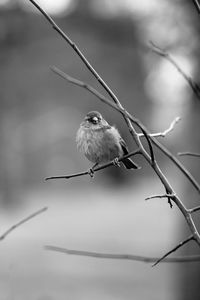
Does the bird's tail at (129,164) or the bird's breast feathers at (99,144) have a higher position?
the bird's breast feathers at (99,144)

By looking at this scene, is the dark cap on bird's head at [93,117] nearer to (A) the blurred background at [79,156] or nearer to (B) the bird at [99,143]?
(B) the bird at [99,143]

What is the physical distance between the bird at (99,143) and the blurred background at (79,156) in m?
0.70

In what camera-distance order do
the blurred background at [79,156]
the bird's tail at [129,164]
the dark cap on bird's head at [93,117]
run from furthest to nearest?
Result: the blurred background at [79,156], the dark cap on bird's head at [93,117], the bird's tail at [129,164]

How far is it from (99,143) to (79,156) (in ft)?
66.9

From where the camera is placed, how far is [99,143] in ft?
13.1

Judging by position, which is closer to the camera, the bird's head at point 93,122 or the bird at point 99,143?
the bird at point 99,143

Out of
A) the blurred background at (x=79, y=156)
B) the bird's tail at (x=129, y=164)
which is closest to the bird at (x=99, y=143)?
the bird's tail at (x=129, y=164)

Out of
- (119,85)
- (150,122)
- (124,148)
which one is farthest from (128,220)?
(124,148)

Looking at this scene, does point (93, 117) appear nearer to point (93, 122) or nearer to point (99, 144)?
point (93, 122)

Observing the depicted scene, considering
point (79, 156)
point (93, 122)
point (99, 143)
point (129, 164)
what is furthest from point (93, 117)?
point (79, 156)

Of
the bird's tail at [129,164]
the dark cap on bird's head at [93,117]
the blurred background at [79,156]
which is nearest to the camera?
the bird's tail at [129,164]

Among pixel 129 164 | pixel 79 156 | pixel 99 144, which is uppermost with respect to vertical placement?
pixel 99 144

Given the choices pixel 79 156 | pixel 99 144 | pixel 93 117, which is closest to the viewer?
pixel 99 144

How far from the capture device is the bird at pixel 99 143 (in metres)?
3.98
